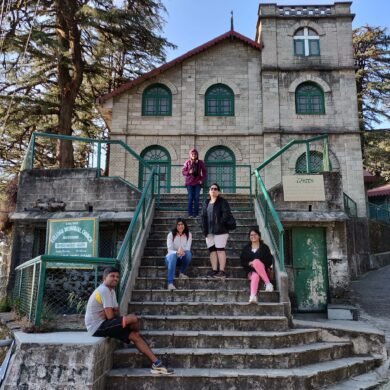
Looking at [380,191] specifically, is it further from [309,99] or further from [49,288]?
[49,288]

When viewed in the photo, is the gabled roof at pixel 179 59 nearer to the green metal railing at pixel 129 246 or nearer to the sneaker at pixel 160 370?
the green metal railing at pixel 129 246

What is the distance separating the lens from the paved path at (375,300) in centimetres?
800

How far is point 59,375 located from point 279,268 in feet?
13.1

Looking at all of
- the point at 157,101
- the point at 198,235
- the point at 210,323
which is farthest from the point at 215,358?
the point at 157,101

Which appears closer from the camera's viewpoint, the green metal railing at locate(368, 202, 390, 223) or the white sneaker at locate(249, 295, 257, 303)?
the white sneaker at locate(249, 295, 257, 303)

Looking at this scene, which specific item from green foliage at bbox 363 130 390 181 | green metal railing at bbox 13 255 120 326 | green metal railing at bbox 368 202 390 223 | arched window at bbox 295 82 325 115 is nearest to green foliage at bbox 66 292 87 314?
green metal railing at bbox 13 255 120 326

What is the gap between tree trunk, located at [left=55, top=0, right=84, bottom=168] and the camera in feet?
50.6

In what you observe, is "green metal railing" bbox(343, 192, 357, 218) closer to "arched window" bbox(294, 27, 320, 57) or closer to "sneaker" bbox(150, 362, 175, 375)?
"arched window" bbox(294, 27, 320, 57)

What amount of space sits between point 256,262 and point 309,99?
12893 mm

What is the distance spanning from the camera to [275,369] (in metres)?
5.29

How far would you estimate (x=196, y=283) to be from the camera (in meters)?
7.05

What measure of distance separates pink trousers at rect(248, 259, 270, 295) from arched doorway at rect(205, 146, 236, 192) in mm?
9589

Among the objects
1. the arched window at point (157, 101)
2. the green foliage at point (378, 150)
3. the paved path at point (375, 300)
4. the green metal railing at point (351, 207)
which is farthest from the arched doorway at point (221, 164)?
the green foliage at point (378, 150)

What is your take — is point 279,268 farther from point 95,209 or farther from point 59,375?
point 95,209
